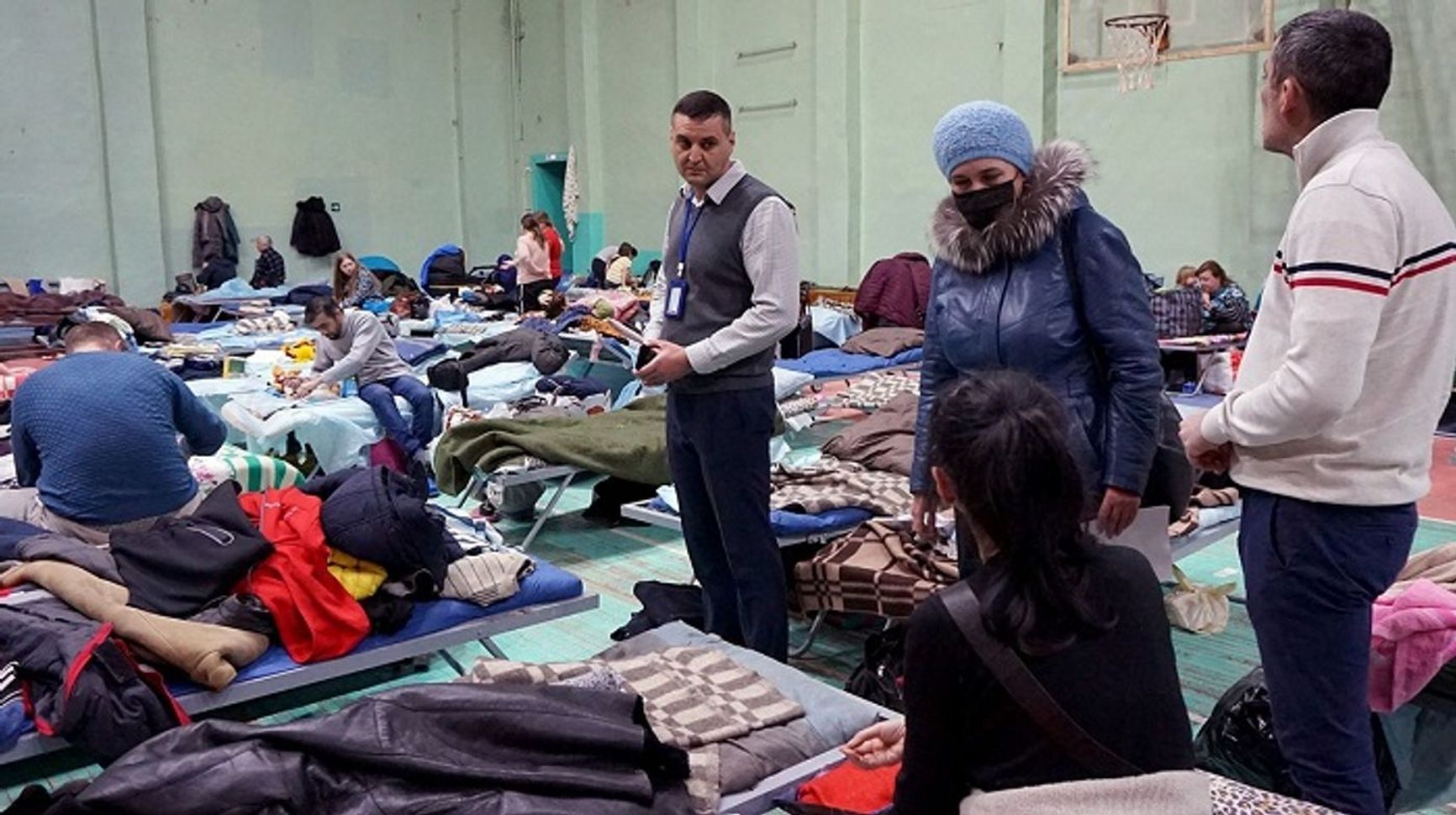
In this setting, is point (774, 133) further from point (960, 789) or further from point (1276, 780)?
point (960, 789)

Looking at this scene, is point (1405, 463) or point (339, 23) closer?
point (1405, 463)

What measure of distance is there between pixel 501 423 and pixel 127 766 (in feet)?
9.55

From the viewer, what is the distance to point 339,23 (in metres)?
13.8

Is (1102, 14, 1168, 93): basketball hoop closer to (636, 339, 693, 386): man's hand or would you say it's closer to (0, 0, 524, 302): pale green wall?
(636, 339, 693, 386): man's hand

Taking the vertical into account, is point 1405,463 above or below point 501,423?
above

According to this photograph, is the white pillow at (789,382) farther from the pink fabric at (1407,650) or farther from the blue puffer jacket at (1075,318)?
the pink fabric at (1407,650)

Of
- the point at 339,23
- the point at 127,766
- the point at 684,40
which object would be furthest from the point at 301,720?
the point at 339,23

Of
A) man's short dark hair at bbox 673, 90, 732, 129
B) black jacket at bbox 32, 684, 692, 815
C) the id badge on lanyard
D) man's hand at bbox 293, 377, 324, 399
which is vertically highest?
man's short dark hair at bbox 673, 90, 732, 129

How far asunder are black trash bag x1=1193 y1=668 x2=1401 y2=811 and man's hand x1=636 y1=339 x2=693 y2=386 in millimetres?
1394

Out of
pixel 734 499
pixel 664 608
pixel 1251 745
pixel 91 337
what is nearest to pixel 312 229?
pixel 91 337

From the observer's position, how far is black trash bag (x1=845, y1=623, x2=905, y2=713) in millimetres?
2879

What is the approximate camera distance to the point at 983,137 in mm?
2281

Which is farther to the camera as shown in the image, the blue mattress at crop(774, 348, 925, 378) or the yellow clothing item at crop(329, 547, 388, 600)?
the blue mattress at crop(774, 348, 925, 378)

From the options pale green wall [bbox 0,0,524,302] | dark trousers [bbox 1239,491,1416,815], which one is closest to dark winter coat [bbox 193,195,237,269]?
pale green wall [bbox 0,0,524,302]
